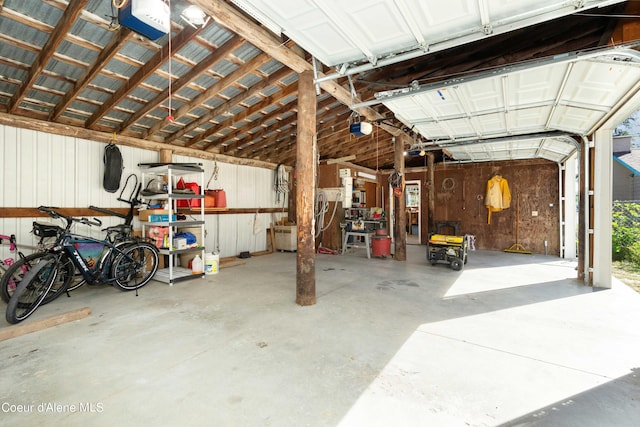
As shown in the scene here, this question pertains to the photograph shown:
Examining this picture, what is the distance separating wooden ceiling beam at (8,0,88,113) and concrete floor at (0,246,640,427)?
287cm

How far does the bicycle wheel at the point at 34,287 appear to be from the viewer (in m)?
2.97

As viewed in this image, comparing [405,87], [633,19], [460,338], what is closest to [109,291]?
[460,338]

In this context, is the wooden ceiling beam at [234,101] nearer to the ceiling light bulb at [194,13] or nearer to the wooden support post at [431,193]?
the ceiling light bulb at [194,13]

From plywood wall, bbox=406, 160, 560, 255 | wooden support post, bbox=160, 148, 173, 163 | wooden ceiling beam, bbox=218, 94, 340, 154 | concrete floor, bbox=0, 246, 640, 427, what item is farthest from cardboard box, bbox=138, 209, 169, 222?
plywood wall, bbox=406, 160, 560, 255

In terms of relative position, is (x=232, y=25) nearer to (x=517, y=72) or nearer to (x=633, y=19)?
(x=517, y=72)

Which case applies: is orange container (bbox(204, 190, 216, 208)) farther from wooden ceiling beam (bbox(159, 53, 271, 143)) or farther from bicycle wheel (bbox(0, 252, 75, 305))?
bicycle wheel (bbox(0, 252, 75, 305))

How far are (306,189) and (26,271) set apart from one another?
11.9 ft

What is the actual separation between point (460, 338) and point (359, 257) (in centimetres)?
460

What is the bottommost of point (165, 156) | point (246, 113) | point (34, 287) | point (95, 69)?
point (34, 287)

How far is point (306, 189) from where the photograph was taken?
364 cm

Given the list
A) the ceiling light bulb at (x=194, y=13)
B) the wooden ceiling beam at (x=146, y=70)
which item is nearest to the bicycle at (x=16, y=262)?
the wooden ceiling beam at (x=146, y=70)

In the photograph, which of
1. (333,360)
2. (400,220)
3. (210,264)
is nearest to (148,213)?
(210,264)

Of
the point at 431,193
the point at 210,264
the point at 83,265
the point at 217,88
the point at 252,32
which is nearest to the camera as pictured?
the point at 252,32

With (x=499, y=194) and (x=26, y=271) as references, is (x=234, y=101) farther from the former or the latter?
(x=499, y=194)
